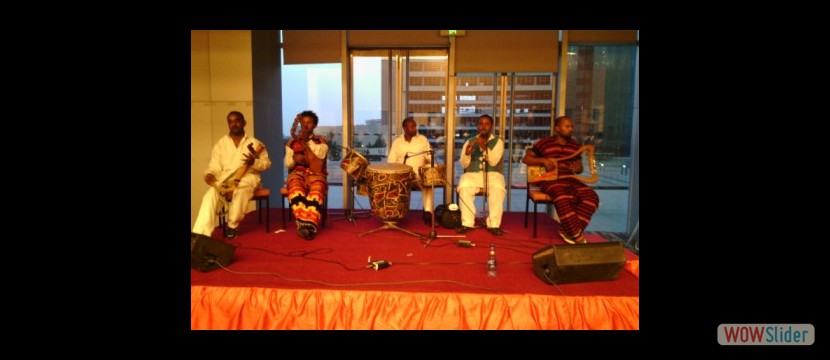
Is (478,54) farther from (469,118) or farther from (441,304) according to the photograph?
(441,304)

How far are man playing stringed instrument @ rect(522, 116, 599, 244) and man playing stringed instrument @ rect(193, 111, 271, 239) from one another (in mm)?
2846

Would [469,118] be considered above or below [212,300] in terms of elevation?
above

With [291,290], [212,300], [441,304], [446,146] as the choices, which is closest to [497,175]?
[446,146]

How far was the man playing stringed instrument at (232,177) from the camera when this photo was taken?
4324 millimetres

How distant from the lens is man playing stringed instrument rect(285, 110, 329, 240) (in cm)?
446

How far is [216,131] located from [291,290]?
4.09m

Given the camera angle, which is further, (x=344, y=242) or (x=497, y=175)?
(x=497, y=175)

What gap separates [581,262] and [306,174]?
284cm

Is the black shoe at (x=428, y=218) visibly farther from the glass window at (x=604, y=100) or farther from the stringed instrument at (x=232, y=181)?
the glass window at (x=604, y=100)

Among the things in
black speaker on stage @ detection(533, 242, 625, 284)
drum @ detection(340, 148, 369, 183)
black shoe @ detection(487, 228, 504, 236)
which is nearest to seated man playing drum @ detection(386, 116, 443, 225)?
drum @ detection(340, 148, 369, 183)

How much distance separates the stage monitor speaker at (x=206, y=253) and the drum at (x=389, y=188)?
1.58m

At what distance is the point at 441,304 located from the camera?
2982 millimetres

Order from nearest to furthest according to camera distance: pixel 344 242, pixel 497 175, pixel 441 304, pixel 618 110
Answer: pixel 441 304 → pixel 344 242 → pixel 497 175 → pixel 618 110

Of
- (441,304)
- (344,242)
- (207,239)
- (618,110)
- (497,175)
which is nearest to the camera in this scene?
(441,304)
